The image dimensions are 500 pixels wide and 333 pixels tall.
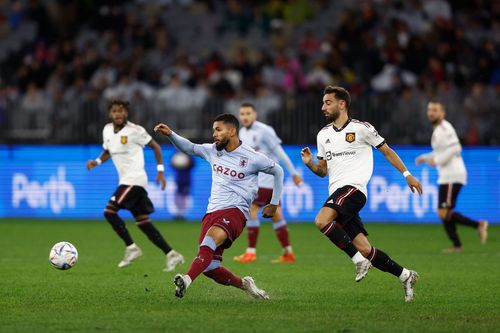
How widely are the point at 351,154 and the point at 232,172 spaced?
131cm

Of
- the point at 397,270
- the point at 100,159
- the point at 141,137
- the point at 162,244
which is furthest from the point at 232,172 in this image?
the point at 100,159

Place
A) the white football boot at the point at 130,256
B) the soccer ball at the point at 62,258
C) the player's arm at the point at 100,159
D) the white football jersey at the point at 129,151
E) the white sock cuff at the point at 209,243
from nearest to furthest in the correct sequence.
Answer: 1. the white sock cuff at the point at 209,243
2. the soccer ball at the point at 62,258
3. the white football boot at the point at 130,256
4. the white football jersey at the point at 129,151
5. the player's arm at the point at 100,159

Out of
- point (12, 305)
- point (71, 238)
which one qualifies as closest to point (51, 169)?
point (71, 238)

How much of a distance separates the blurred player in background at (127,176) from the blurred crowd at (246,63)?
819 cm

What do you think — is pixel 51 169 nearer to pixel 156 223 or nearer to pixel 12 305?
pixel 156 223

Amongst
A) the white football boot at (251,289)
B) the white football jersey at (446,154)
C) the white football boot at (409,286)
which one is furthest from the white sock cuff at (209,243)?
the white football jersey at (446,154)

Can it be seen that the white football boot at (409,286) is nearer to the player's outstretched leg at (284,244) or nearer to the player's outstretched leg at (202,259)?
the player's outstretched leg at (202,259)

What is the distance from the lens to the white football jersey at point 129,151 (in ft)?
49.4

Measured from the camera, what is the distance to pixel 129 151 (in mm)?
15133

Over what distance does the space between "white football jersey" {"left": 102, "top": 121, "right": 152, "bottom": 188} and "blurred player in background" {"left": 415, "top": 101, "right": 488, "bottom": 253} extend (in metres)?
4.80

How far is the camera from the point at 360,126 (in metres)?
11.1

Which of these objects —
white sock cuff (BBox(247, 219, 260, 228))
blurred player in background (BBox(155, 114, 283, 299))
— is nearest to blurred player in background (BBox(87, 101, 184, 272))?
white sock cuff (BBox(247, 219, 260, 228))

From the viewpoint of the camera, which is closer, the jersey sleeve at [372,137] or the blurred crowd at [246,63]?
the jersey sleeve at [372,137]

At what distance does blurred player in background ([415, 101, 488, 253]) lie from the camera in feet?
57.1
